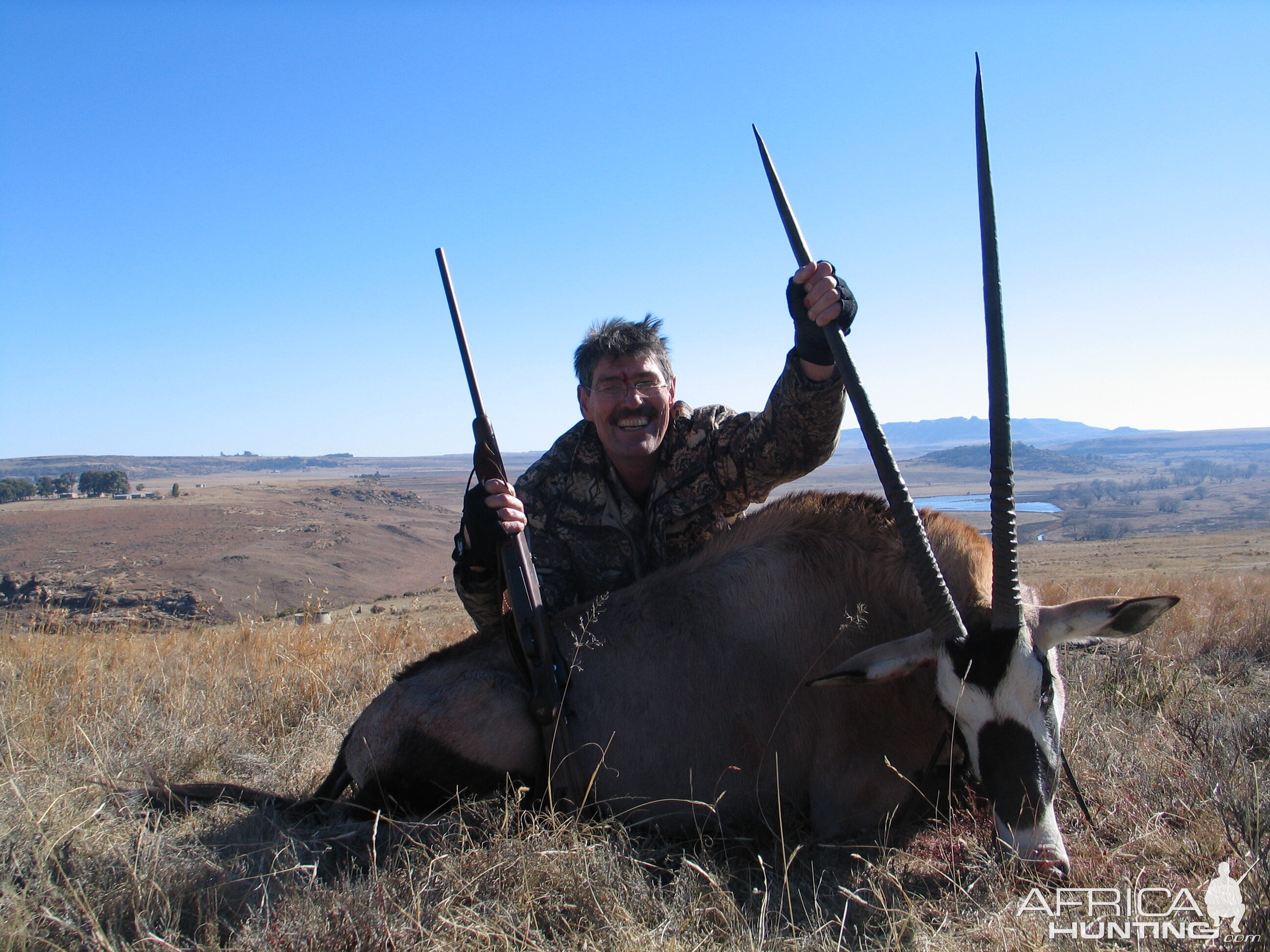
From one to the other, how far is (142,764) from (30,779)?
47cm

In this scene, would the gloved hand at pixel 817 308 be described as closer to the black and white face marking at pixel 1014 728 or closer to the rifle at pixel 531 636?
the black and white face marking at pixel 1014 728

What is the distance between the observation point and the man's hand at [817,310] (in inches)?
134

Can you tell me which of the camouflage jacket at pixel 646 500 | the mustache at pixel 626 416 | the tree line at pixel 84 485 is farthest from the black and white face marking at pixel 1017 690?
the tree line at pixel 84 485

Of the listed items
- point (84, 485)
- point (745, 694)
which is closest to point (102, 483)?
point (84, 485)

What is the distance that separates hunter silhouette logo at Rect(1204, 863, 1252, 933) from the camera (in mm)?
2121

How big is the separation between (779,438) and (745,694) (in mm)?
1530

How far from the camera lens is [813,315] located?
345 cm

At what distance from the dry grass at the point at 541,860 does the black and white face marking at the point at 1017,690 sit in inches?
7.7

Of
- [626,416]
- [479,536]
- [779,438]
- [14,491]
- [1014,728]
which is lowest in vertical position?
[1014,728]

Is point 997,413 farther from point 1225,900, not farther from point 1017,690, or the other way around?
point 1225,900

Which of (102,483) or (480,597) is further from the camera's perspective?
(102,483)

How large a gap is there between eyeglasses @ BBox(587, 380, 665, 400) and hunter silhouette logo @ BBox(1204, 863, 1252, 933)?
3.44 metres

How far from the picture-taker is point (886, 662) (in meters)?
2.96

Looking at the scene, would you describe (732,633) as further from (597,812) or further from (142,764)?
(142,764)
